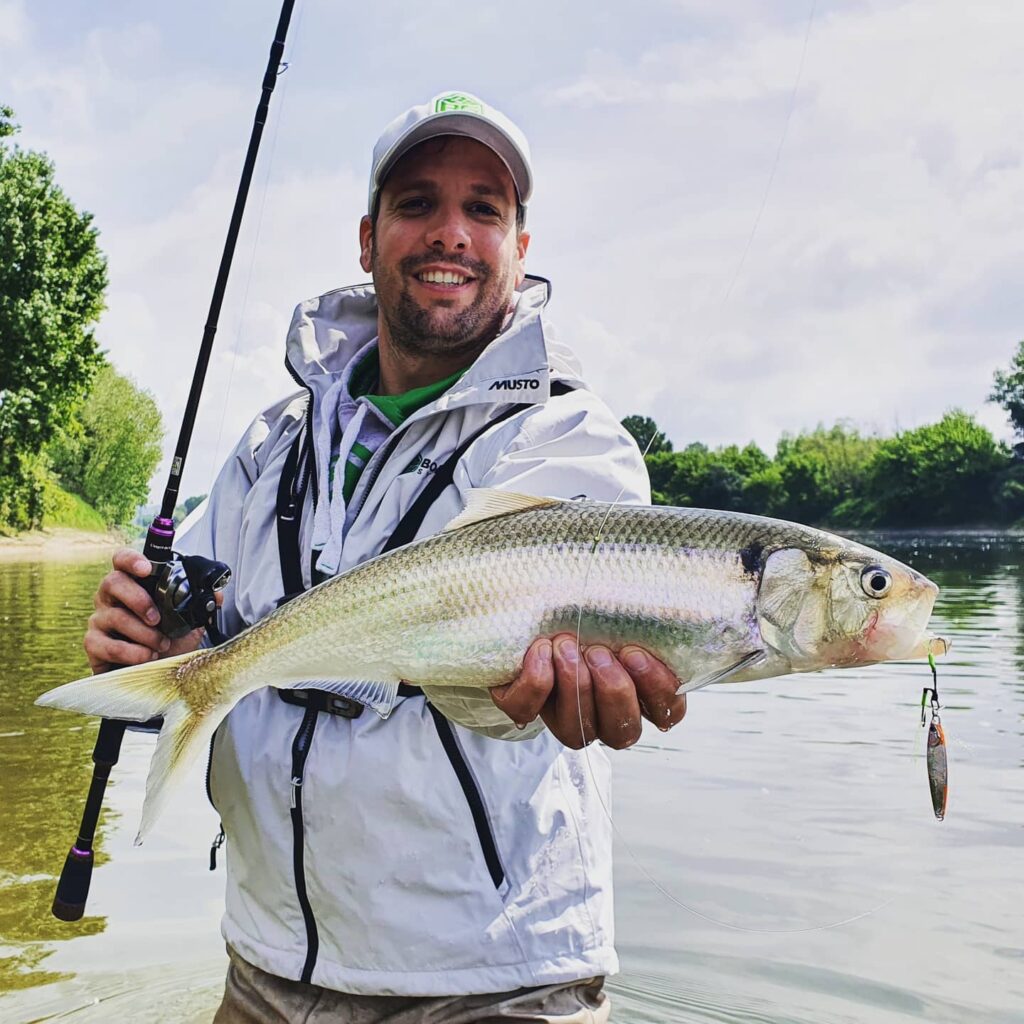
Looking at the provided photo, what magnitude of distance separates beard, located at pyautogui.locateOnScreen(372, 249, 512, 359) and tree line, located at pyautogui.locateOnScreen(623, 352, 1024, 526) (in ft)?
237

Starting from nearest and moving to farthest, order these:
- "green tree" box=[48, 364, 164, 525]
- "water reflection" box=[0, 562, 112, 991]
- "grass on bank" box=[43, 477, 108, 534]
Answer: "water reflection" box=[0, 562, 112, 991]
"grass on bank" box=[43, 477, 108, 534]
"green tree" box=[48, 364, 164, 525]

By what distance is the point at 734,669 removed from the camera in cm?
274

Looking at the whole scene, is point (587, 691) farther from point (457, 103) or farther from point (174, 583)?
point (457, 103)

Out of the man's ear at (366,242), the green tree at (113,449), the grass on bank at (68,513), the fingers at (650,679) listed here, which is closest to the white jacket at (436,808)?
the fingers at (650,679)

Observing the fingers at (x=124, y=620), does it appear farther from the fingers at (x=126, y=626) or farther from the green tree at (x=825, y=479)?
the green tree at (x=825, y=479)

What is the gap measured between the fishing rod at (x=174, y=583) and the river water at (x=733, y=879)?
2089 millimetres

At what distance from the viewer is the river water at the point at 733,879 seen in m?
5.96

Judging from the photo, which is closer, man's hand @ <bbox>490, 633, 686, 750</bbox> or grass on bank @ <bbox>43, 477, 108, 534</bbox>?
man's hand @ <bbox>490, 633, 686, 750</bbox>

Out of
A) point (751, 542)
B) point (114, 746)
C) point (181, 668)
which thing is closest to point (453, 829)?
point (181, 668)

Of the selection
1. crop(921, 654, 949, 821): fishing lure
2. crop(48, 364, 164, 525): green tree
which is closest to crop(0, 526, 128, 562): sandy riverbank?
crop(48, 364, 164, 525): green tree

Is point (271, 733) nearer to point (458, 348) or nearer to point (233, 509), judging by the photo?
point (233, 509)

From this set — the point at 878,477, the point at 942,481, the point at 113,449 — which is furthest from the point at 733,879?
the point at 878,477

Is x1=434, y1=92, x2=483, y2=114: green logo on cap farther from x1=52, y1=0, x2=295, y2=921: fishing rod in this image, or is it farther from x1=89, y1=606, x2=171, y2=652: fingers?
x1=89, y1=606, x2=171, y2=652: fingers

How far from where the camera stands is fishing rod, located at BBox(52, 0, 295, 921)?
328 centimetres
